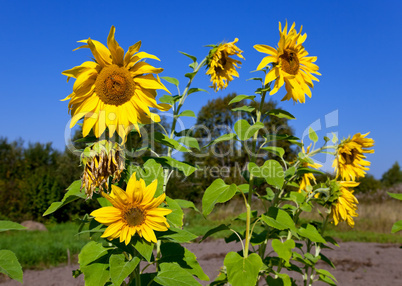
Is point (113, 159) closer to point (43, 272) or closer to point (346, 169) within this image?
point (346, 169)

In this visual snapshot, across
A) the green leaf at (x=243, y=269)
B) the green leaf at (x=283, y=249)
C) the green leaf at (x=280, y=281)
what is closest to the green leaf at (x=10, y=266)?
the green leaf at (x=243, y=269)

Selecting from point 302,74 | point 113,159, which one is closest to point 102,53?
point 113,159

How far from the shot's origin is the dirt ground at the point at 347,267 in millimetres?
5148

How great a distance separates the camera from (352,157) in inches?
111

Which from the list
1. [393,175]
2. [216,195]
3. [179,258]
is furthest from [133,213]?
[393,175]

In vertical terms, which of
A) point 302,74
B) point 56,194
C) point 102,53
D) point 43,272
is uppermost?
point 302,74

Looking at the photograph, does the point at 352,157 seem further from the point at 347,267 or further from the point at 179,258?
the point at 347,267

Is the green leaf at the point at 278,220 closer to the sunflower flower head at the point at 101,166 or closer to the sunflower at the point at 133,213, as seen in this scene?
the sunflower at the point at 133,213

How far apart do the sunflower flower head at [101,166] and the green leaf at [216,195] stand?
0.53 meters

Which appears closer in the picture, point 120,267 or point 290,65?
point 120,267

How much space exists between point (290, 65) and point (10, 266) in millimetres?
1847

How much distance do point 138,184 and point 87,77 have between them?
578 millimetres

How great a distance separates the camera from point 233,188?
2.04 metres

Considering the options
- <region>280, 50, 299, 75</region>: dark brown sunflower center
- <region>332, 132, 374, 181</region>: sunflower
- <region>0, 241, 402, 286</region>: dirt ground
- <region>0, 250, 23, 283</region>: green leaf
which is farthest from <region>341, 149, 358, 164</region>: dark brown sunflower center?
<region>0, 241, 402, 286</region>: dirt ground
